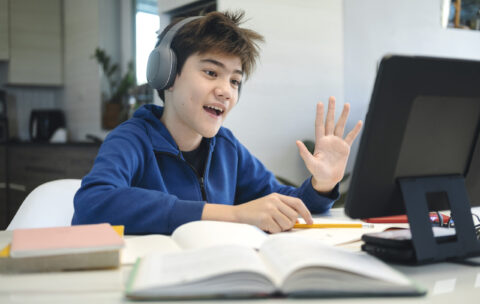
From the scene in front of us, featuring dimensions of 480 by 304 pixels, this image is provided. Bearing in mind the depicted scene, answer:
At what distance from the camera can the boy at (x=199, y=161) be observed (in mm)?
972

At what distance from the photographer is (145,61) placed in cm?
380

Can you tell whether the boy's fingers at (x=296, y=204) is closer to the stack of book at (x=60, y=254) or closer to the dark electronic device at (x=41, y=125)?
the stack of book at (x=60, y=254)

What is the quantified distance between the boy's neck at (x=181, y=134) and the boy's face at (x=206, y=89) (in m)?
0.06

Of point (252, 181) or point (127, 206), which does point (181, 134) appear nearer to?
point (252, 181)

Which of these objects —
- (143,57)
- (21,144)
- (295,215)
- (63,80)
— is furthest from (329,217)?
(63,80)

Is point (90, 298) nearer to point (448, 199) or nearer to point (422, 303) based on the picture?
point (422, 303)

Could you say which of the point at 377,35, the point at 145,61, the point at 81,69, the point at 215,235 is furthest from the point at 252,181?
the point at 81,69

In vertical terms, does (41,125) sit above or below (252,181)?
below

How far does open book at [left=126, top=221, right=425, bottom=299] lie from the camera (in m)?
0.53

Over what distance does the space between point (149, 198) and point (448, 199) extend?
1.87 feet

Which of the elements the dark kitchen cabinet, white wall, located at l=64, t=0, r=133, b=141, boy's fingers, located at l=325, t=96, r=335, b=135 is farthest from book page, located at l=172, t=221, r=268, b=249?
white wall, located at l=64, t=0, r=133, b=141

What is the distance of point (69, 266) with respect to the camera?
670 millimetres

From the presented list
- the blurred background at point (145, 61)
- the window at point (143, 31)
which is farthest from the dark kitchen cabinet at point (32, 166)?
the window at point (143, 31)

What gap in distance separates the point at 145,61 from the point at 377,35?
71.5 inches
